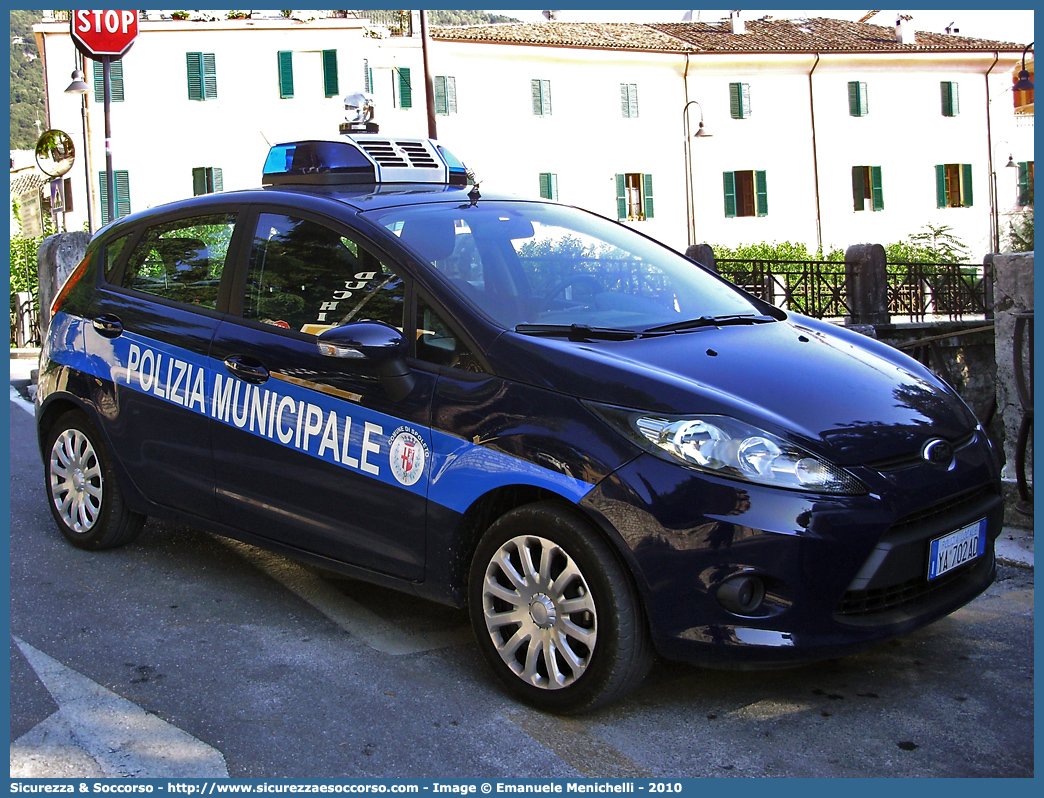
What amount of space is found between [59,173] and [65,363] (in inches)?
398

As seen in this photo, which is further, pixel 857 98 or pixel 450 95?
pixel 857 98

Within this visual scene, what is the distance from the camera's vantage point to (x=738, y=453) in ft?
9.82

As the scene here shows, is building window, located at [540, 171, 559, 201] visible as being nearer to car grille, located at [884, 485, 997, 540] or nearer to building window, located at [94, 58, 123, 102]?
building window, located at [94, 58, 123, 102]

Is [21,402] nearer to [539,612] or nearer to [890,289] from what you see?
[539,612]

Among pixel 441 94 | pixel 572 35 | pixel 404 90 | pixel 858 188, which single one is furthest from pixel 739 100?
pixel 404 90

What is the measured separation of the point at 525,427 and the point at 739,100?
3834 cm

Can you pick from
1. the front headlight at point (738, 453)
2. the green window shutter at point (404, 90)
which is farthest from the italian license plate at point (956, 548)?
the green window shutter at point (404, 90)

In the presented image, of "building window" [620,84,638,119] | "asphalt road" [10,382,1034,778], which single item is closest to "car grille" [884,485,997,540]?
"asphalt road" [10,382,1034,778]

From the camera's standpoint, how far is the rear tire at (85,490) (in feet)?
15.6

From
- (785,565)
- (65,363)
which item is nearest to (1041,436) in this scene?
(785,565)

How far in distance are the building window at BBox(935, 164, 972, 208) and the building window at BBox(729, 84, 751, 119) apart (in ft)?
27.0

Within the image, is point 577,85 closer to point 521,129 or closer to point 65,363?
point 521,129

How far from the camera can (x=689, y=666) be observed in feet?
12.0

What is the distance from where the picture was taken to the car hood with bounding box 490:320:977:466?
10.1 feet
